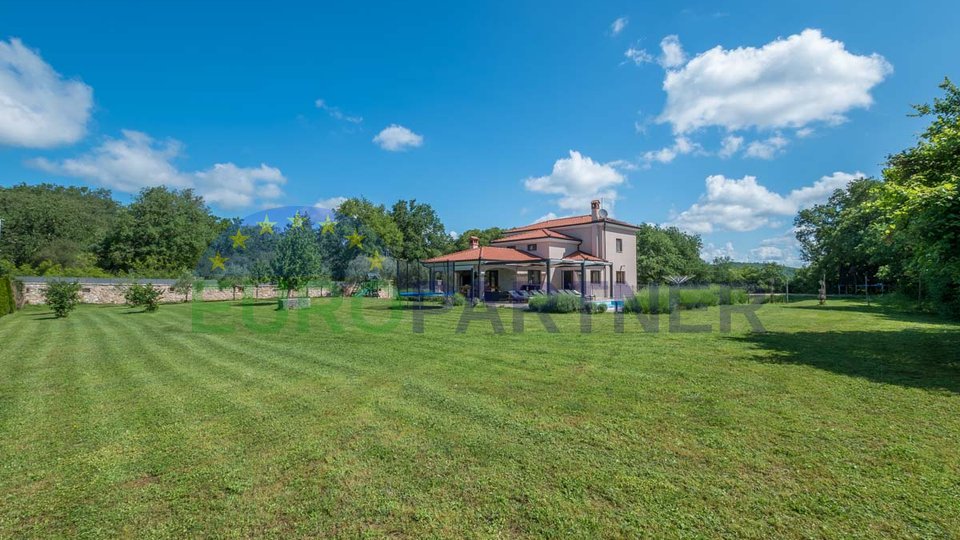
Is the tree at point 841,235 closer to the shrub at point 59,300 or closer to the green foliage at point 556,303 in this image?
the green foliage at point 556,303

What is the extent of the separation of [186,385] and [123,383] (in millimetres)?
1088

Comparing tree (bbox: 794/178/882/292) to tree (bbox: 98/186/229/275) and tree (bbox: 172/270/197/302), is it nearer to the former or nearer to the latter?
tree (bbox: 172/270/197/302)

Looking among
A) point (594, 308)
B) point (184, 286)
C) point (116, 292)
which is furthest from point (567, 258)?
point (116, 292)

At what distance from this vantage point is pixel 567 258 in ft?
97.5

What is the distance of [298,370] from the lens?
7.16 metres

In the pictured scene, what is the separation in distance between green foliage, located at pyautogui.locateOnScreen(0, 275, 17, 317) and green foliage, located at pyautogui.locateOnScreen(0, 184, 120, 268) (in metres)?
17.6

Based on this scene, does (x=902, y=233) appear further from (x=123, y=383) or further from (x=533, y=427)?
(x=123, y=383)

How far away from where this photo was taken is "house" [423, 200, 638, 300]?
93.5 ft

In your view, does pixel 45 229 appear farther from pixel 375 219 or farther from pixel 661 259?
pixel 661 259

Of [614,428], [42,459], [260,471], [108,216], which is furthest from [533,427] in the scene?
[108,216]

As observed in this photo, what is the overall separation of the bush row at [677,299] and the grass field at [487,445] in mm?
8371

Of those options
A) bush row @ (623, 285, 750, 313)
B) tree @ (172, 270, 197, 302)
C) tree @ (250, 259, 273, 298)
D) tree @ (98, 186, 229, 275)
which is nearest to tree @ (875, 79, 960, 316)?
bush row @ (623, 285, 750, 313)

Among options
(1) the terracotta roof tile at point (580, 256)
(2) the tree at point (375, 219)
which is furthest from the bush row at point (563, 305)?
(2) the tree at point (375, 219)

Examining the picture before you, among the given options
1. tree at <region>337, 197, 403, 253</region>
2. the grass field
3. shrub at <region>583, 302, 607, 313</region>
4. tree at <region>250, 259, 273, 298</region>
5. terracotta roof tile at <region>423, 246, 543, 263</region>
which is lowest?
the grass field
